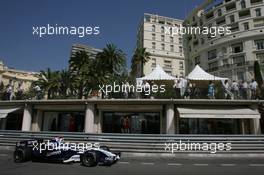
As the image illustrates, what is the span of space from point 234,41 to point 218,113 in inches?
1552

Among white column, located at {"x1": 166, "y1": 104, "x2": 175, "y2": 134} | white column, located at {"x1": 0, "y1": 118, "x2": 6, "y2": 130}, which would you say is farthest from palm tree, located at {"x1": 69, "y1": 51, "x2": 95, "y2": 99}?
white column, located at {"x1": 166, "y1": 104, "x2": 175, "y2": 134}

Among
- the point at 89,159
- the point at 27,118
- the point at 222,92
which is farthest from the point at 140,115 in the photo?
the point at 27,118

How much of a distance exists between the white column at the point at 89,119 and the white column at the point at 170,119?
5.88 m

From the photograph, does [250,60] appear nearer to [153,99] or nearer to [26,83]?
[153,99]

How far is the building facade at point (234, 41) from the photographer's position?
150 feet

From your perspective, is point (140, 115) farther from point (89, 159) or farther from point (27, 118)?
point (27, 118)

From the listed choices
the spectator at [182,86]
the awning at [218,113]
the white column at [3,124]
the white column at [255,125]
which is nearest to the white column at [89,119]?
the awning at [218,113]

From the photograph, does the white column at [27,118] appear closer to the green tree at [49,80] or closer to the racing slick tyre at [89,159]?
the racing slick tyre at [89,159]

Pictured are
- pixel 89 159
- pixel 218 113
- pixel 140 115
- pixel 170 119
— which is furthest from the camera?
pixel 140 115

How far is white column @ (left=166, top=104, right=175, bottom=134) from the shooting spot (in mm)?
15531

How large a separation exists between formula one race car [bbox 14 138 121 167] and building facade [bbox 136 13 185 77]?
5406 cm

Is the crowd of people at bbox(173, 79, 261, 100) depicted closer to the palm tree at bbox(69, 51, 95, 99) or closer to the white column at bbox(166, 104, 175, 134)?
the white column at bbox(166, 104, 175, 134)

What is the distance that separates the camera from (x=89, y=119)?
16.7 m

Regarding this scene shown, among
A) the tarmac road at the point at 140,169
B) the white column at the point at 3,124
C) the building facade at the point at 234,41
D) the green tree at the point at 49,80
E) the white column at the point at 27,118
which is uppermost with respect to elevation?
the building facade at the point at 234,41
